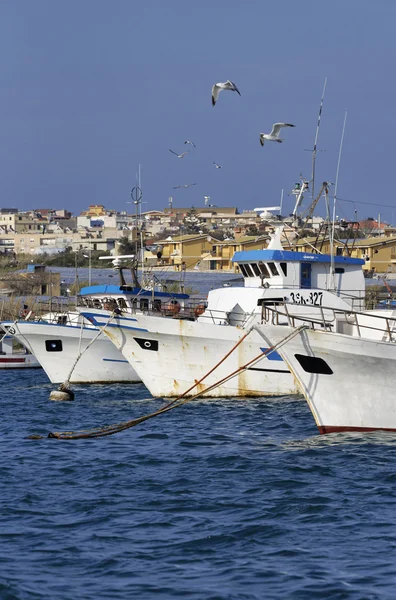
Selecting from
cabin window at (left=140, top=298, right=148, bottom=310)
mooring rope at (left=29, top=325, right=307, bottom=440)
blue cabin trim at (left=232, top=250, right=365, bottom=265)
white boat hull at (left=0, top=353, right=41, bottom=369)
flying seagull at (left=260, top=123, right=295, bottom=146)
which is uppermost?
flying seagull at (left=260, top=123, right=295, bottom=146)

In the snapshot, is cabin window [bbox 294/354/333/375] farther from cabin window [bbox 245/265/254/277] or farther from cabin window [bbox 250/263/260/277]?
cabin window [bbox 245/265/254/277]

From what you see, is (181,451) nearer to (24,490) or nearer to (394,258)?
(24,490)

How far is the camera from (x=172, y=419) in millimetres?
26531

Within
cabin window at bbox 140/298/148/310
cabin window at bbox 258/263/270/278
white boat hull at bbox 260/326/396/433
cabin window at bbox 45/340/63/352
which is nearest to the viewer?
white boat hull at bbox 260/326/396/433

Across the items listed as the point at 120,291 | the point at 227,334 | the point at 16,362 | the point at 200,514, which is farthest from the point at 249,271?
the point at 200,514

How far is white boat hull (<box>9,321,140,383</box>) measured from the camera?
37.7 metres

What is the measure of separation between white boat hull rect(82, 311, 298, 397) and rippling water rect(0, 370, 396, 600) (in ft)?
17.3

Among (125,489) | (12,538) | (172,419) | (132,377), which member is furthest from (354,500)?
(132,377)

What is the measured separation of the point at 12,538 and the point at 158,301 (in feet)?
79.5

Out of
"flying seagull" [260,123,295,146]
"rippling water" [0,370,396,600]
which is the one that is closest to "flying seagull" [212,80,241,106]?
"flying seagull" [260,123,295,146]

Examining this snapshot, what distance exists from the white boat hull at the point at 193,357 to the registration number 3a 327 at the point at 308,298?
2.99 meters

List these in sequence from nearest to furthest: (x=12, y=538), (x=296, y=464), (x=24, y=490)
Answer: (x=12, y=538) → (x=24, y=490) → (x=296, y=464)

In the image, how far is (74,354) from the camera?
38.0m

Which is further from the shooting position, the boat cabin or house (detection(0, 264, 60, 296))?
house (detection(0, 264, 60, 296))
